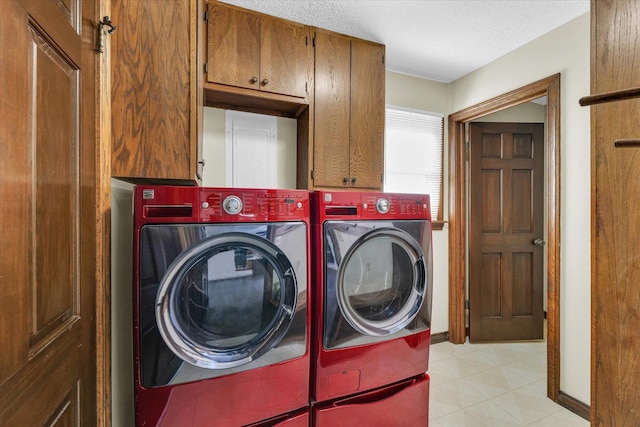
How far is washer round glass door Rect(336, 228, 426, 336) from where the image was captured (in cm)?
142

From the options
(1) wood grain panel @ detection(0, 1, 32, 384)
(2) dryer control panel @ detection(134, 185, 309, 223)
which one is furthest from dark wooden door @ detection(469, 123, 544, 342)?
(1) wood grain panel @ detection(0, 1, 32, 384)

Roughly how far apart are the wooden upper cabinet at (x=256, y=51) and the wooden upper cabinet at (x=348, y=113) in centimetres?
15

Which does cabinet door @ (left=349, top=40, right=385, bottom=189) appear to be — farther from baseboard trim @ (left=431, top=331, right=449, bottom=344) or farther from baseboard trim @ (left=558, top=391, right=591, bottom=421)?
baseboard trim @ (left=558, top=391, right=591, bottom=421)

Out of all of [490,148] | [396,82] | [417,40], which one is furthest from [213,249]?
[490,148]

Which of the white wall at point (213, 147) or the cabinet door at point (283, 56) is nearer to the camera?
the cabinet door at point (283, 56)

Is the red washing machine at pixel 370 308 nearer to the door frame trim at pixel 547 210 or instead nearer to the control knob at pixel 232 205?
the control knob at pixel 232 205

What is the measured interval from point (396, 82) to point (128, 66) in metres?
2.27

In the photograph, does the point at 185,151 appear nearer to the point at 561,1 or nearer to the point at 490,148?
the point at 561,1

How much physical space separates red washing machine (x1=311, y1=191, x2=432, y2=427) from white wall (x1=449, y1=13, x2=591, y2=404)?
118 cm

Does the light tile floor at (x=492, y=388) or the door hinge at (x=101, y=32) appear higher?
the door hinge at (x=101, y=32)

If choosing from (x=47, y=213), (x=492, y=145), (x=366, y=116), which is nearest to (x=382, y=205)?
(x=366, y=116)

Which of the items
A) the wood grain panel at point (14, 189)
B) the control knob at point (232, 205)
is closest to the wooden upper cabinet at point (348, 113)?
the control knob at point (232, 205)

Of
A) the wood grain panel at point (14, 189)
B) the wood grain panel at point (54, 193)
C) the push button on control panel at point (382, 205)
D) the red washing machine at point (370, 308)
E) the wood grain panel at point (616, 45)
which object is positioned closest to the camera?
the wood grain panel at point (14, 189)

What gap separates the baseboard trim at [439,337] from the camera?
2875 millimetres
